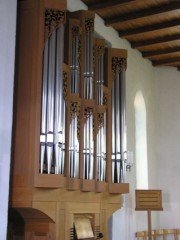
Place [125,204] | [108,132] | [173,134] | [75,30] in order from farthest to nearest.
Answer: [173,134] < [125,204] < [108,132] < [75,30]

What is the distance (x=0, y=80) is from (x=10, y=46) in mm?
473

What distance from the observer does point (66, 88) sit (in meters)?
6.45

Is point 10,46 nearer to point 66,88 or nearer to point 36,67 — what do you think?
point 36,67

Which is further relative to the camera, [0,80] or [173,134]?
[173,134]

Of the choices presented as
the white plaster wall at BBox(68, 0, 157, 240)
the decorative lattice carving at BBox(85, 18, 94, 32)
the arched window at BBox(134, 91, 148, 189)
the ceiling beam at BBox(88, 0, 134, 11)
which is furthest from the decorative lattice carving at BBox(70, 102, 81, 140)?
the arched window at BBox(134, 91, 148, 189)

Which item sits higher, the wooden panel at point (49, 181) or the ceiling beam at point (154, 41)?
the ceiling beam at point (154, 41)

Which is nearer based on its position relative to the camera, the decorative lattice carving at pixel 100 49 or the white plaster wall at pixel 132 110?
the decorative lattice carving at pixel 100 49

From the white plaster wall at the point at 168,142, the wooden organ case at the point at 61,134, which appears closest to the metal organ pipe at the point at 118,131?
the wooden organ case at the point at 61,134

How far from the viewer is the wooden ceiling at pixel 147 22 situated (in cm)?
805

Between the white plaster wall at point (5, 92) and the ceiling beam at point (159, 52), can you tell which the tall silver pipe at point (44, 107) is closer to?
the white plaster wall at point (5, 92)

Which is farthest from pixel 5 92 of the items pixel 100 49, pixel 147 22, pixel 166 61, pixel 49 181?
pixel 166 61

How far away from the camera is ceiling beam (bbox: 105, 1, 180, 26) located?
26.2 ft

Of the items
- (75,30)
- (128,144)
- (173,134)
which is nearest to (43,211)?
(75,30)

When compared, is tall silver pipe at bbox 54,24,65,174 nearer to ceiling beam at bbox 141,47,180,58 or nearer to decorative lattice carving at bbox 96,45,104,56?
decorative lattice carving at bbox 96,45,104,56
